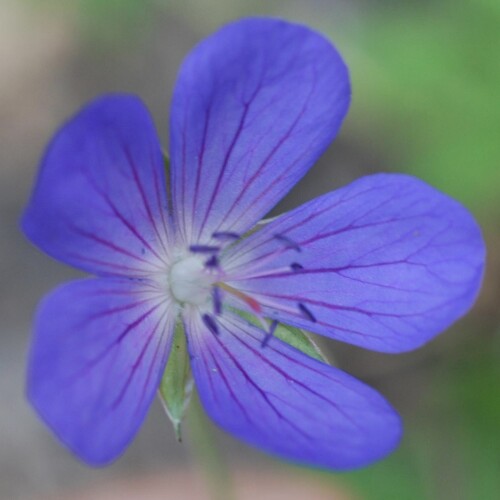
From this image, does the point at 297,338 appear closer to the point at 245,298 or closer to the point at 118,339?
the point at 245,298

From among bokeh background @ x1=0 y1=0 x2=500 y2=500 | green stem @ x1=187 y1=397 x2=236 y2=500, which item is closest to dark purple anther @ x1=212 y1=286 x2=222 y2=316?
green stem @ x1=187 y1=397 x2=236 y2=500

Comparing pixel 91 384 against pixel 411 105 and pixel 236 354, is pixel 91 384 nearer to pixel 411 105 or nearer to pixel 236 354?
pixel 236 354

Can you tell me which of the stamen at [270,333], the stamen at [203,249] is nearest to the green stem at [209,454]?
the stamen at [270,333]

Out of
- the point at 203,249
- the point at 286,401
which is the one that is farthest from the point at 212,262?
the point at 286,401

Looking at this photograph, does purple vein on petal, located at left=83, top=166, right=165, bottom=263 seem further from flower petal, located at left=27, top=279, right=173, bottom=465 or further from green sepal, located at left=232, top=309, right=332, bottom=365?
green sepal, located at left=232, top=309, right=332, bottom=365

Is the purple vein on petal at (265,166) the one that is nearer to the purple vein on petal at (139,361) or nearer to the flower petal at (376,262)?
the flower petal at (376,262)

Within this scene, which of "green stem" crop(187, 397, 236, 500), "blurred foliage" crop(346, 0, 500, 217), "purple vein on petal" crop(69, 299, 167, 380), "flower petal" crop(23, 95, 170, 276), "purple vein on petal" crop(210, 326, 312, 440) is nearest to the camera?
"flower petal" crop(23, 95, 170, 276)

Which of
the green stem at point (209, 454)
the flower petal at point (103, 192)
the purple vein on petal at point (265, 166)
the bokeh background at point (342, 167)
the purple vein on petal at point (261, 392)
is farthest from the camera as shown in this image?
the bokeh background at point (342, 167)
